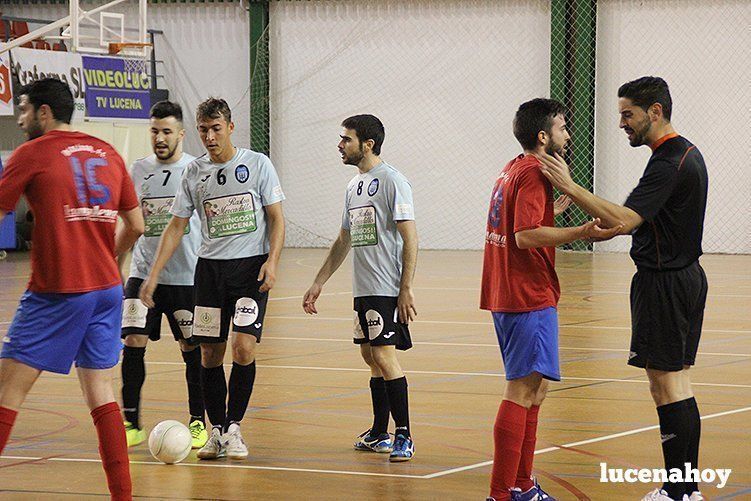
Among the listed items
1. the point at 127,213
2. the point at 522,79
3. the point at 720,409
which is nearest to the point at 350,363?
the point at 720,409

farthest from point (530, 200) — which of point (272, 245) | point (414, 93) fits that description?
point (414, 93)

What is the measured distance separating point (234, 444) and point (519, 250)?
2.12 meters

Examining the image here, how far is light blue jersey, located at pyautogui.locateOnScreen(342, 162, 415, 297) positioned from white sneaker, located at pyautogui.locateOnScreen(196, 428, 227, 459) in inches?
44.4

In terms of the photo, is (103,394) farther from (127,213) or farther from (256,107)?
(256,107)

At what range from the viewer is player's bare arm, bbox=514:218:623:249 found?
194 inches

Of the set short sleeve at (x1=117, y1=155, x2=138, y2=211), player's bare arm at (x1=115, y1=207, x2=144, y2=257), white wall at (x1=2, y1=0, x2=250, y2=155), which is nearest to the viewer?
short sleeve at (x1=117, y1=155, x2=138, y2=211)

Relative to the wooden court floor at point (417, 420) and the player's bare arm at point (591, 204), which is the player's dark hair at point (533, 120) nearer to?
the player's bare arm at point (591, 204)

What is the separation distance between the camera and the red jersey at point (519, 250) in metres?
5.08

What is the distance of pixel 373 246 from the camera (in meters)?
6.64

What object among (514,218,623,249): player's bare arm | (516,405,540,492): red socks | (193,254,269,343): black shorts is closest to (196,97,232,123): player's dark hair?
(193,254,269,343): black shorts

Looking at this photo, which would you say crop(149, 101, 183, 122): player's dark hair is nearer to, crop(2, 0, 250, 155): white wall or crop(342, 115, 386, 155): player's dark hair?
crop(342, 115, 386, 155): player's dark hair

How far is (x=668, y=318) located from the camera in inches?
203

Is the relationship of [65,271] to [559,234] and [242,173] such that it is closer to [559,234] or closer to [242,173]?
[242,173]

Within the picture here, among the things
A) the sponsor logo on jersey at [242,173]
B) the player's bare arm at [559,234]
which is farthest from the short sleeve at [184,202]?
the player's bare arm at [559,234]
